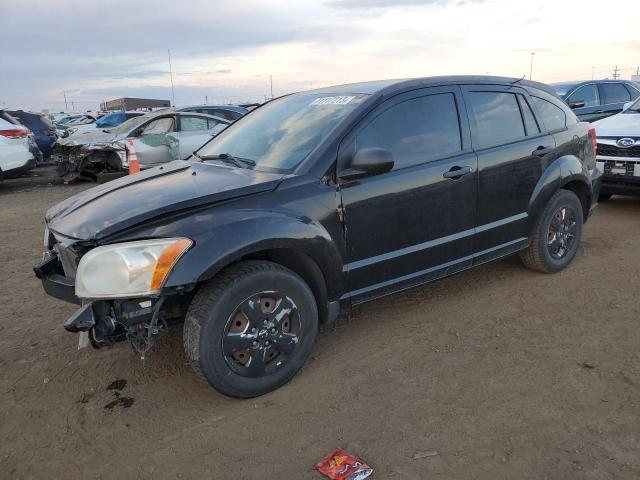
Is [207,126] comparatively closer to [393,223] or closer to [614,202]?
[614,202]

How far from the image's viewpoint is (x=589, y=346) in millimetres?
3432

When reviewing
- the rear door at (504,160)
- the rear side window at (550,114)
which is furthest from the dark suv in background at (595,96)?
the rear door at (504,160)

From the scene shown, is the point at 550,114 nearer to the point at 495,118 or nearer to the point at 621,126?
the point at 495,118

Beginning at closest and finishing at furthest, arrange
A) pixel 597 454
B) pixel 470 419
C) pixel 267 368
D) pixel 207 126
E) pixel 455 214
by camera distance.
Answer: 1. pixel 597 454
2. pixel 470 419
3. pixel 267 368
4. pixel 455 214
5. pixel 207 126

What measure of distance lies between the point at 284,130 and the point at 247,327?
4.89 feet

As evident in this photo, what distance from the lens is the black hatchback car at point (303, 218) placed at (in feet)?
A: 8.93

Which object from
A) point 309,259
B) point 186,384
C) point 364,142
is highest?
point 364,142

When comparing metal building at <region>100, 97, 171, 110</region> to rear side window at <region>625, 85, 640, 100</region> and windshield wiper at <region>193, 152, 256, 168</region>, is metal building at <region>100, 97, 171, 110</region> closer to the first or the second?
rear side window at <region>625, 85, 640, 100</region>

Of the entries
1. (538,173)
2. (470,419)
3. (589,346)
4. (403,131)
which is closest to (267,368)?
(470,419)

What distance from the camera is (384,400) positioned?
2.94 meters

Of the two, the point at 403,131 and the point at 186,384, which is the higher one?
the point at 403,131

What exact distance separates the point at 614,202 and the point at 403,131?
18.5 ft

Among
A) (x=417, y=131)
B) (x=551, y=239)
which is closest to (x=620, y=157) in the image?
(x=551, y=239)

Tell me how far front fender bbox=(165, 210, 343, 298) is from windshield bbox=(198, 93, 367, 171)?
0.47 m
